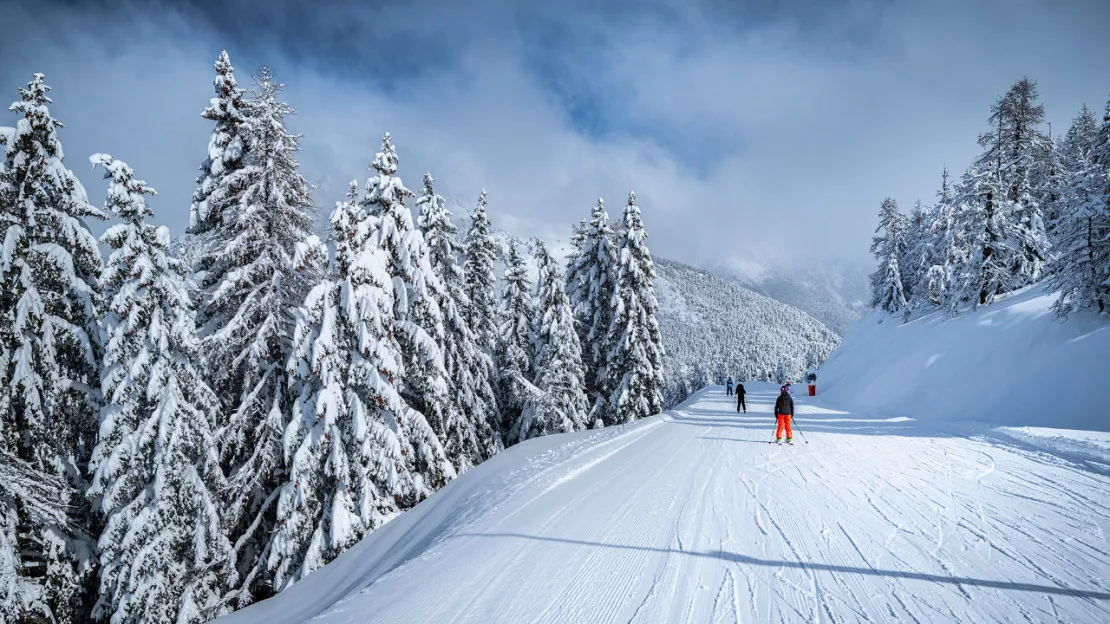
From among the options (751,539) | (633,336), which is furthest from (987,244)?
(751,539)

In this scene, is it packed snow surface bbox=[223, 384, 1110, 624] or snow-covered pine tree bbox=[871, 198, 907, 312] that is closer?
packed snow surface bbox=[223, 384, 1110, 624]

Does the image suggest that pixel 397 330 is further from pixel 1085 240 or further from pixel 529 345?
pixel 1085 240

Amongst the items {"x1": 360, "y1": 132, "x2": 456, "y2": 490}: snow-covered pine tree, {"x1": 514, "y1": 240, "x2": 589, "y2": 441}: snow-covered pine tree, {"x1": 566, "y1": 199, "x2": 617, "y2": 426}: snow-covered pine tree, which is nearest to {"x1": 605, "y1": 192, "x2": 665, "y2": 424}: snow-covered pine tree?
{"x1": 566, "y1": 199, "x2": 617, "y2": 426}: snow-covered pine tree

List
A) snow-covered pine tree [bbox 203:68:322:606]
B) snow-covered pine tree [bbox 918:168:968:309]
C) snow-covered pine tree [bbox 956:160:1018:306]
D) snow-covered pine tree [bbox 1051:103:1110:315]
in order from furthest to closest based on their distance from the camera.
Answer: snow-covered pine tree [bbox 918:168:968:309]
snow-covered pine tree [bbox 956:160:1018:306]
snow-covered pine tree [bbox 1051:103:1110:315]
snow-covered pine tree [bbox 203:68:322:606]

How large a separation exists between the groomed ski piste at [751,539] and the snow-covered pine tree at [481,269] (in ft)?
42.3

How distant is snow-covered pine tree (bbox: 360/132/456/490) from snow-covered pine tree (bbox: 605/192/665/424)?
38.2 ft

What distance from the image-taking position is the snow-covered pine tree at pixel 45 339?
9.80m

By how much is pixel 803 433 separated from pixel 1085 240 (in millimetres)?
11967

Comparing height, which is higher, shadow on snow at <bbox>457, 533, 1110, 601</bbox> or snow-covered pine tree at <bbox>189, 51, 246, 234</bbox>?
snow-covered pine tree at <bbox>189, 51, 246, 234</bbox>

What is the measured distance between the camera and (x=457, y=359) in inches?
751

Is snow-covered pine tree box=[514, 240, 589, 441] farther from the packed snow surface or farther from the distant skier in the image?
the packed snow surface

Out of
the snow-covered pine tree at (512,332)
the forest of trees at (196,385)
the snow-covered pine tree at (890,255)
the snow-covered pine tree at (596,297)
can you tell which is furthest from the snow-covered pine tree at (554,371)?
the snow-covered pine tree at (890,255)

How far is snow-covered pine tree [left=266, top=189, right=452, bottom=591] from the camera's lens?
10.3 meters

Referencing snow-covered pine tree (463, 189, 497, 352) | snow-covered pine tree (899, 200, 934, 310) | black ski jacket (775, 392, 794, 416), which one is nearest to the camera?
black ski jacket (775, 392, 794, 416)
